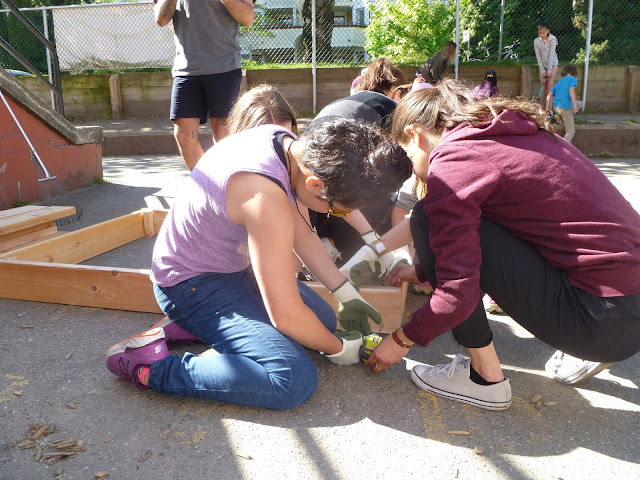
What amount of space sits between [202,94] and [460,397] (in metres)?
3.07

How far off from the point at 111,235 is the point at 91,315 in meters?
1.22

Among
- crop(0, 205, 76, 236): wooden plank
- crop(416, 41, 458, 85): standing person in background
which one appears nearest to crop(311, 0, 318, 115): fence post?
crop(416, 41, 458, 85): standing person in background

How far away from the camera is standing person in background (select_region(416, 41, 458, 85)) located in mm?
7863

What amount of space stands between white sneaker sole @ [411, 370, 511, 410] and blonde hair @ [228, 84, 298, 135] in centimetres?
150

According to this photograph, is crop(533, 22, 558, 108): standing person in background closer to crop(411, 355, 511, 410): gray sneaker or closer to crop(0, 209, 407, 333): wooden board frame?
crop(0, 209, 407, 333): wooden board frame

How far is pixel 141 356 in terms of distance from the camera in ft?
6.61

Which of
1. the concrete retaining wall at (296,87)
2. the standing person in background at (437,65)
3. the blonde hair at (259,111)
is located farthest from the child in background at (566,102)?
the blonde hair at (259,111)

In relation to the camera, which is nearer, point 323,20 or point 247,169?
point 247,169

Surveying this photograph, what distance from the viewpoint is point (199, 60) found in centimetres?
400

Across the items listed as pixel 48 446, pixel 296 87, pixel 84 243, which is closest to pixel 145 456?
pixel 48 446

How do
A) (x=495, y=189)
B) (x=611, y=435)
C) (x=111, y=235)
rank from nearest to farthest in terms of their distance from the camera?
(x=495, y=189) < (x=611, y=435) < (x=111, y=235)

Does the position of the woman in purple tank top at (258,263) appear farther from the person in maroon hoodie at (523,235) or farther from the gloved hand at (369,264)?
the gloved hand at (369,264)

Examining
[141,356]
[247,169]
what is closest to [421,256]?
Answer: [247,169]

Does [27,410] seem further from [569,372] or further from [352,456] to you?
[569,372]
